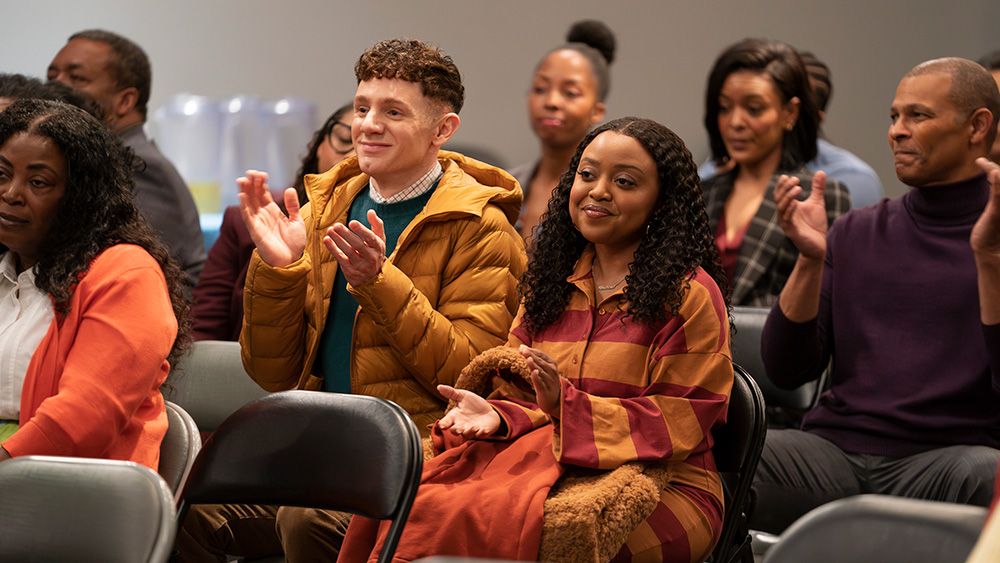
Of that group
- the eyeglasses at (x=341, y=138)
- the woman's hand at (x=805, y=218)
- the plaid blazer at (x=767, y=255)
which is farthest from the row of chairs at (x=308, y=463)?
the eyeglasses at (x=341, y=138)

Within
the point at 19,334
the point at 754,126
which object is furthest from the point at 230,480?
the point at 754,126

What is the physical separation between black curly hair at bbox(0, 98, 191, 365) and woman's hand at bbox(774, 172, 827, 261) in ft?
4.42

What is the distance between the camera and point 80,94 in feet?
12.4

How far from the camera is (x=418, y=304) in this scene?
9.10 ft

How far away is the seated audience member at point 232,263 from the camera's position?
4.02m

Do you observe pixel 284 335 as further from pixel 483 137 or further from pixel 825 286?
pixel 483 137

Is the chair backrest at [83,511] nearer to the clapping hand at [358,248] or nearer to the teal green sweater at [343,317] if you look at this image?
the clapping hand at [358,248]

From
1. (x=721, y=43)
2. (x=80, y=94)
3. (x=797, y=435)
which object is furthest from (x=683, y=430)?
(x=721, y=43)

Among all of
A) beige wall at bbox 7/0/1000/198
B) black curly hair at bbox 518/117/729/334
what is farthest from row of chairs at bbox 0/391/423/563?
beige wall at bbox 7/0/1000/198

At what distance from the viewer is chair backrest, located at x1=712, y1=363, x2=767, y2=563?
2.66m

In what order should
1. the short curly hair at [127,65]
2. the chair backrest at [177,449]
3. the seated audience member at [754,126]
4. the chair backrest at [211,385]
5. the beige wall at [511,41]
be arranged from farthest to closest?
the beige wall at [511,41] → the short curly hair at [127,65] → the seated audience member at [754,126] → the chair backrest at [211,385] → the chair backrest at [177,449]

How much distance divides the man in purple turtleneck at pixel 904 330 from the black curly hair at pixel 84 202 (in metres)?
1.38

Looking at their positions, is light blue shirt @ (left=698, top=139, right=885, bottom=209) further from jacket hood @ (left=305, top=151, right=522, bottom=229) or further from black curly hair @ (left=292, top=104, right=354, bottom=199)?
jacket hood @ (left=305, top=151, right=522, bottom=229)

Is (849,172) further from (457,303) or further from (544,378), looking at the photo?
(544,378)
